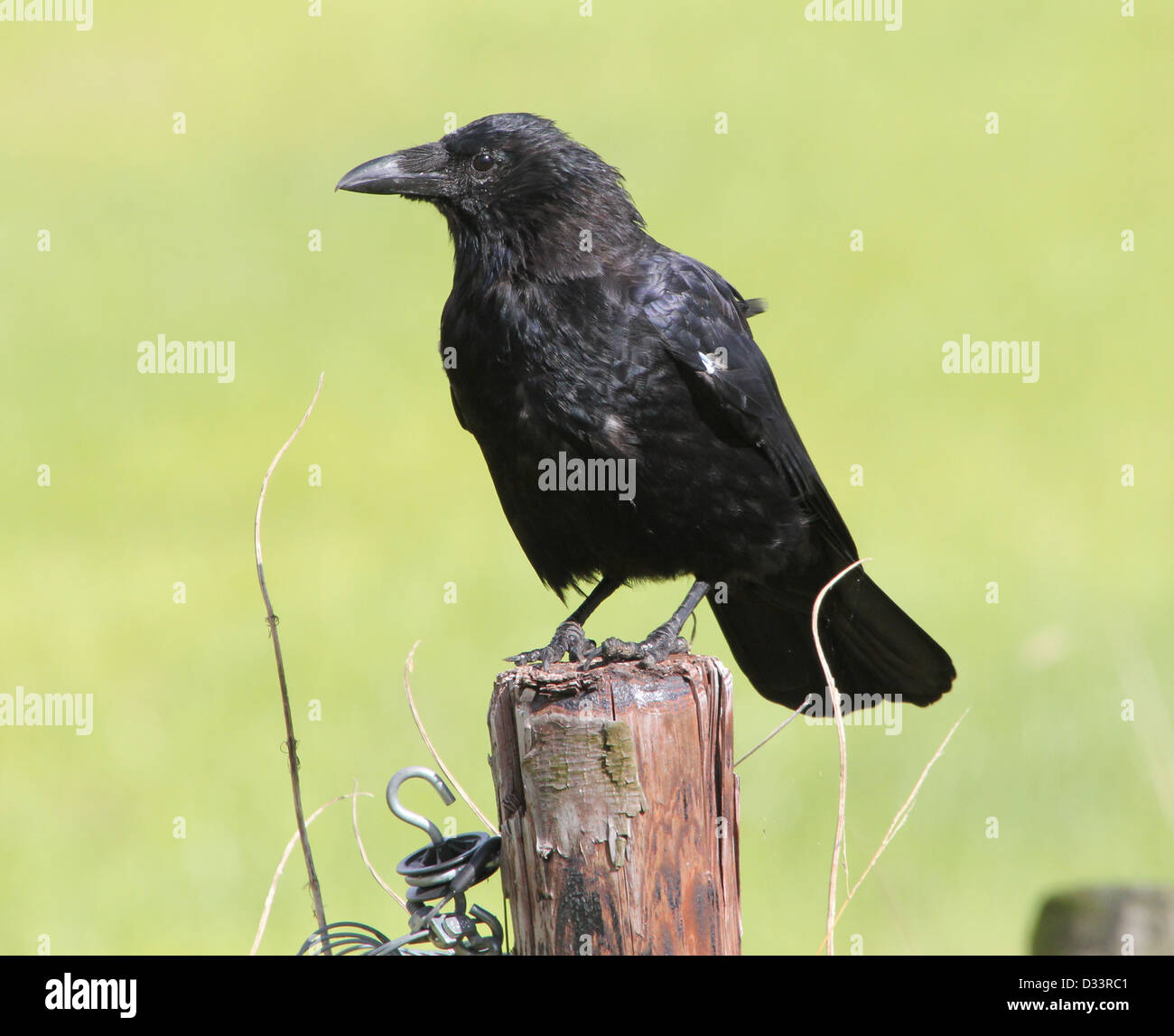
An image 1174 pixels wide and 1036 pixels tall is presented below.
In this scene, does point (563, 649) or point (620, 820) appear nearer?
point (620, 820)

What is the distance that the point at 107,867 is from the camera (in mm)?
9188

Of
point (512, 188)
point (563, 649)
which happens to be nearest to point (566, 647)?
point (563, 649)

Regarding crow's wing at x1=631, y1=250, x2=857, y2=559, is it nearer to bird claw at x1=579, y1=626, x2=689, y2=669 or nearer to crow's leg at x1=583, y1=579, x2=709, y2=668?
crow's leg at x1=583, y1=579, x2=709, y2=668

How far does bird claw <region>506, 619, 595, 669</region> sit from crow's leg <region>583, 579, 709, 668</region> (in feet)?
0.27

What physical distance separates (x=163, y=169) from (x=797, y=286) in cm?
842

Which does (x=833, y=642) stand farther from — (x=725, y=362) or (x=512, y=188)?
(x=512, y=188)

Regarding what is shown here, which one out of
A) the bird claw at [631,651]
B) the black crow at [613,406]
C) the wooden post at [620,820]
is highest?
the black crow at [613,406]

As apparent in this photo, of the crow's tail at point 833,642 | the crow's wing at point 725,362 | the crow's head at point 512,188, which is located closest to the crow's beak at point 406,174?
the crow's head at point 512,188

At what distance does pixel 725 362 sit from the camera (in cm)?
482

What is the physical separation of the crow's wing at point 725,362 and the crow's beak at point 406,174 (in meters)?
0.78

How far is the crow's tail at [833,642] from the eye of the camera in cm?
521

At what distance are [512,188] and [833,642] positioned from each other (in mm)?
1915

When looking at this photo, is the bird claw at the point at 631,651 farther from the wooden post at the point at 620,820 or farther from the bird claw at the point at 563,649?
the wooden post at the point at 620,820

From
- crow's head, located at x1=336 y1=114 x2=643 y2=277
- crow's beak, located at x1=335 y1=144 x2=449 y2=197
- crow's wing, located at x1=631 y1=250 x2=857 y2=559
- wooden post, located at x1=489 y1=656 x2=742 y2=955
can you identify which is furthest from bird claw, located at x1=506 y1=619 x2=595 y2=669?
crow's beak, located at x1=335 y1=144 x2=449 y2=197
